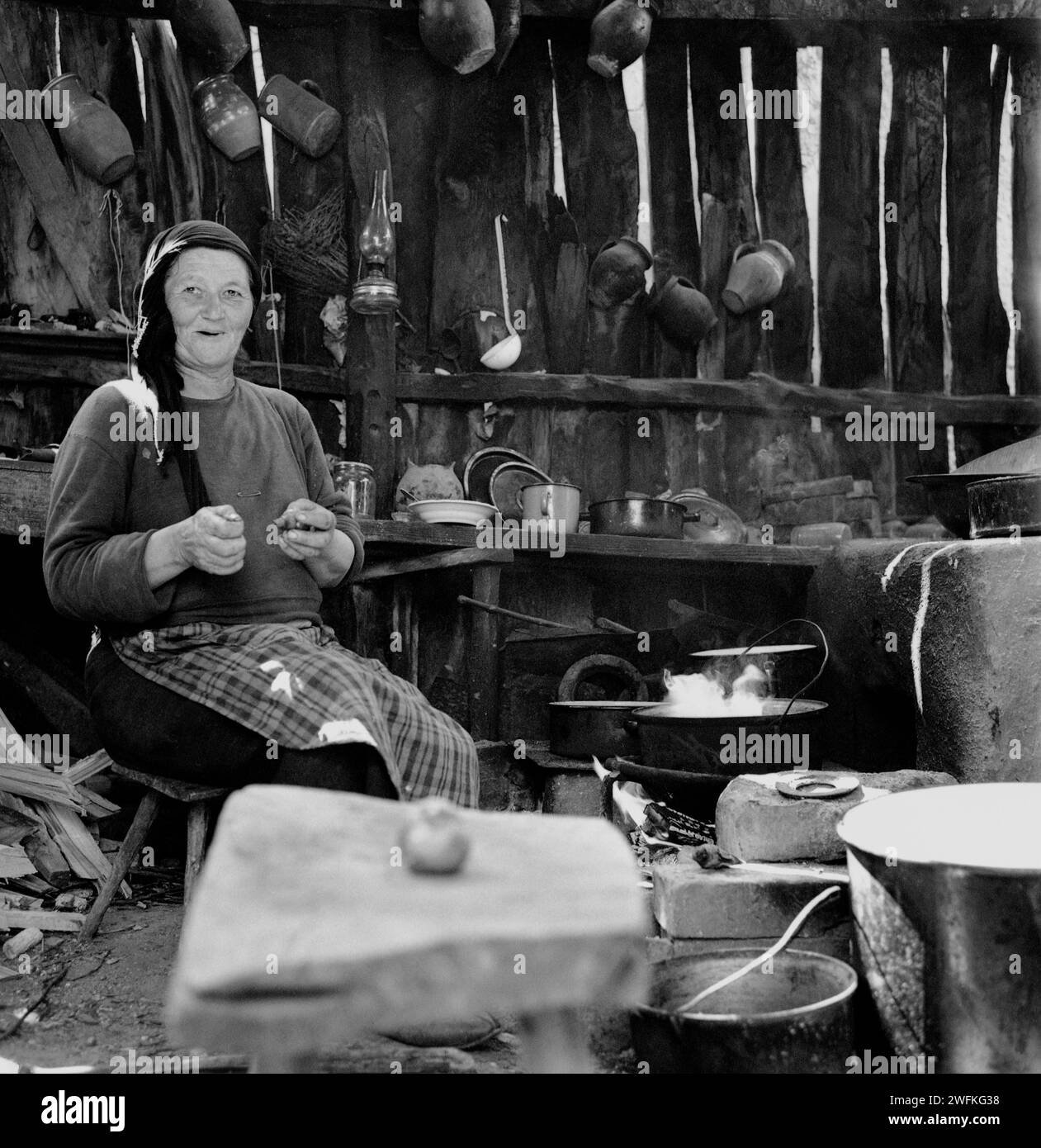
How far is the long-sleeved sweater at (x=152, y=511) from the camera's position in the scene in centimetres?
279

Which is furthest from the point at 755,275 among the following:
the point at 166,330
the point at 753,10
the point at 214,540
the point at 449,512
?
the point at 214,540

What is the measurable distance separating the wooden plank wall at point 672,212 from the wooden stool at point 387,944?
4.00 metres

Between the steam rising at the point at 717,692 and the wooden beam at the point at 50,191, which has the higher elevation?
the wooden beam at the point at 50,191

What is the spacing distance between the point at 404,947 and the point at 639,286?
4.65 meters

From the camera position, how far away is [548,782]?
4.47 m

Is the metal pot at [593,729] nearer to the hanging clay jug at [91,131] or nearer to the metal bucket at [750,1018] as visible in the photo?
the metal bucket at [750,1018]

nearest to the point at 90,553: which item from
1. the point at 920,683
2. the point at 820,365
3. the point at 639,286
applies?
the point at 920,683

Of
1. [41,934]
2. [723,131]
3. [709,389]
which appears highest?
[723,131]

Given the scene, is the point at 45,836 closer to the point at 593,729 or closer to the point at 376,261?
the point at 593,729

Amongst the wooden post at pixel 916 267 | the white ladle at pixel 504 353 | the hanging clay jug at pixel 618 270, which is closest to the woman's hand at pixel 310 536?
the white ladle at pixel 504 353

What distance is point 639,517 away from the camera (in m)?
4.70

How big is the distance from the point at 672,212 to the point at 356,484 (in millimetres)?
2329

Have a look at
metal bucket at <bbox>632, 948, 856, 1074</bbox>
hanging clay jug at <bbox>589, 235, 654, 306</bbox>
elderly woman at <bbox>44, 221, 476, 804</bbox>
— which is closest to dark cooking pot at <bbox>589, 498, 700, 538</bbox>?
hanging clay jug at <bbox>589, 235, 654, 306</bbox>

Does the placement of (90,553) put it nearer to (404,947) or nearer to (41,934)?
(41,934)
